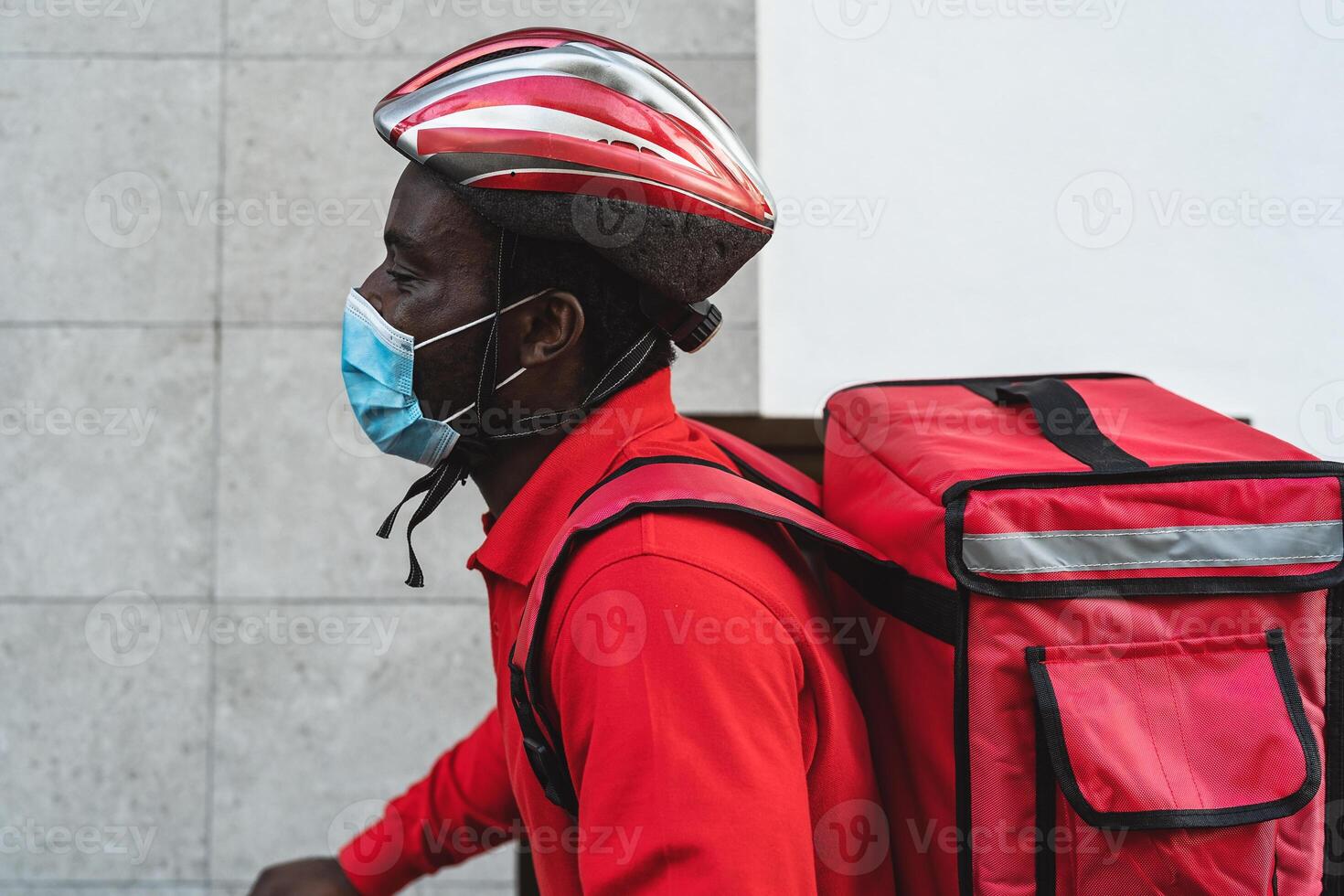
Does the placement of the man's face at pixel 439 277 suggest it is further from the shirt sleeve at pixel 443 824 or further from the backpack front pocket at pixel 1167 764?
the backpack front pocket at pixel 1167 764

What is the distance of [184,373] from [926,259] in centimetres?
220

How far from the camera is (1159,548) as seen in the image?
907mm

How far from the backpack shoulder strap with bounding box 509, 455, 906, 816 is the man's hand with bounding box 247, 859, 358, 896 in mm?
699

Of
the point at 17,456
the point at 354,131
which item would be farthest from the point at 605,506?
the point at 17,456

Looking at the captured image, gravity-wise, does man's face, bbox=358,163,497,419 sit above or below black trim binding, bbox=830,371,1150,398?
above

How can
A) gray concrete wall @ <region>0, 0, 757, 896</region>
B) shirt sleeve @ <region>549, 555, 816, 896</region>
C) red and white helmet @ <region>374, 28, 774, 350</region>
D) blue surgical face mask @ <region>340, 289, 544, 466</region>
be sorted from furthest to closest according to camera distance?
gray concrete wall @ <region>0, 0, 757, 896</region>
blue surgical face mask @ <region>340, 289, 544, 466</region>
red and white helmet @ <region>374, 28, 774, 350</region>
shirt sleeve @ <region>549, 555, 816, 896</region>

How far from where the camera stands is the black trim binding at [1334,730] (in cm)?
96

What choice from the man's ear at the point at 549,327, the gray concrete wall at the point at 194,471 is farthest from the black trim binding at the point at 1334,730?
Answer: the gray concrete wall at the point at 194,471

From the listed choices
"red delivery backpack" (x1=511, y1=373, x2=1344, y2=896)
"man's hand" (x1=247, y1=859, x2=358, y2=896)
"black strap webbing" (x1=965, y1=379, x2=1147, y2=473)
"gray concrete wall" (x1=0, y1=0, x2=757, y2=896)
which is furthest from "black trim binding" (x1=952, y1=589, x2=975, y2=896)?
"gray concrete wall" (x1=0, y1=0, x2=757, y2=896)

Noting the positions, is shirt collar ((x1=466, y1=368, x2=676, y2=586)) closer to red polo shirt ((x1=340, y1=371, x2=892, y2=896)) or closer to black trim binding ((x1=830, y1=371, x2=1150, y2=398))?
red polo shirt ((x1=340, y1=371, x2=892, y2=896))

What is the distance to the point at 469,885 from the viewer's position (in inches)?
110

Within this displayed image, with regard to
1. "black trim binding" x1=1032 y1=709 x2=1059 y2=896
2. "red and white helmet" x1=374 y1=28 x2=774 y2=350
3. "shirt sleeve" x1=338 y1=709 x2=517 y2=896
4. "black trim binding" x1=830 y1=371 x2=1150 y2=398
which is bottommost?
"shirt sleeve" x1=338 y1=709 x2=517 y2=896

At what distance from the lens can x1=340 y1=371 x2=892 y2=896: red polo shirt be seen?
82cm

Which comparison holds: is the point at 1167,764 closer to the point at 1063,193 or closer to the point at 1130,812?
the point at 1130,812
